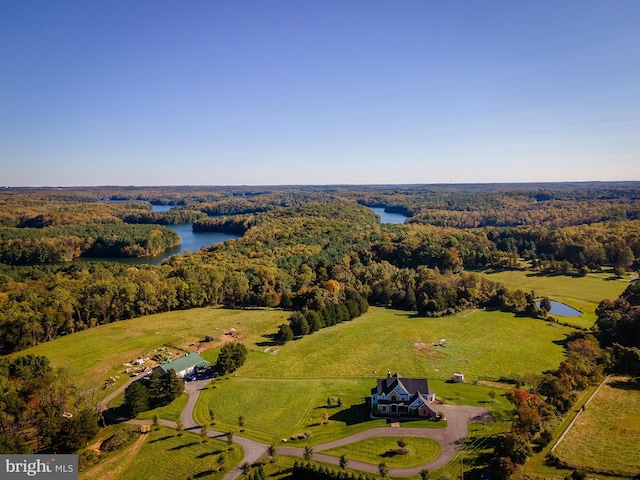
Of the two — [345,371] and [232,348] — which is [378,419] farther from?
[232,348]

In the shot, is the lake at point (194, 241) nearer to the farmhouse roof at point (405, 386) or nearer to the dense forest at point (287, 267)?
the dense forest at point (287, 267)

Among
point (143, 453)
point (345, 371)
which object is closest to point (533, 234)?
point (345, 371)

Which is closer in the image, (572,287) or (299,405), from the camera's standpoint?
(299,405)

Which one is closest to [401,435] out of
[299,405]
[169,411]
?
[299,405]

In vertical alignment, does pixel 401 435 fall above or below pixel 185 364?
below

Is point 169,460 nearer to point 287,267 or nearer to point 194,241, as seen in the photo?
point 287,267

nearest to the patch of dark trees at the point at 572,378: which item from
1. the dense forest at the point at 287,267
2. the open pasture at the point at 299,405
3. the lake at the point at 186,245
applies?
the open pasture at the point at 299,405
